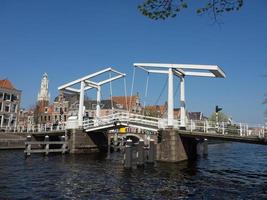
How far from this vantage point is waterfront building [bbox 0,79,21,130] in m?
50.0

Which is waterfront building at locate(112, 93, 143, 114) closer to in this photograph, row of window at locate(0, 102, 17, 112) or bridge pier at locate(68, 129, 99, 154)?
row of window at locate(0, 102, 17, 112)

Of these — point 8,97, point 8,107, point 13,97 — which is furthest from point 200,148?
point 13,97

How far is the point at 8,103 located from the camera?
168ft

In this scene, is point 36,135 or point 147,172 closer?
point 147,172

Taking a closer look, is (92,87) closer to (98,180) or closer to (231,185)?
(98,180)

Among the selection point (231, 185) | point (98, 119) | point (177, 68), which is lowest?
point (231, 185)

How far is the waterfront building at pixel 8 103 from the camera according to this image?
50.0 m

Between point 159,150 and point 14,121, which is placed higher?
point 14,121

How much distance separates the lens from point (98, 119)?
2788 cm

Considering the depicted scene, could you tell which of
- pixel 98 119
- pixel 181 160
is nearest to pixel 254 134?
pixel 181 160

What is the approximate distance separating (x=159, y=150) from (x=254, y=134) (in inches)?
253

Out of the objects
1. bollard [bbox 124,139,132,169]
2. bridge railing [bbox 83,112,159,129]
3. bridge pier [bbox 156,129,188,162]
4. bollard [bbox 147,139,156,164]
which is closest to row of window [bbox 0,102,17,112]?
bridge railing [bbox 83,112,159,129]

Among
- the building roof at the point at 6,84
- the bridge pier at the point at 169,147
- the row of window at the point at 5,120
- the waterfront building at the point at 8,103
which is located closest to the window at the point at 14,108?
the waterfront building at the point at 8,103

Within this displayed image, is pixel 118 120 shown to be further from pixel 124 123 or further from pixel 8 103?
pixel 8 103
